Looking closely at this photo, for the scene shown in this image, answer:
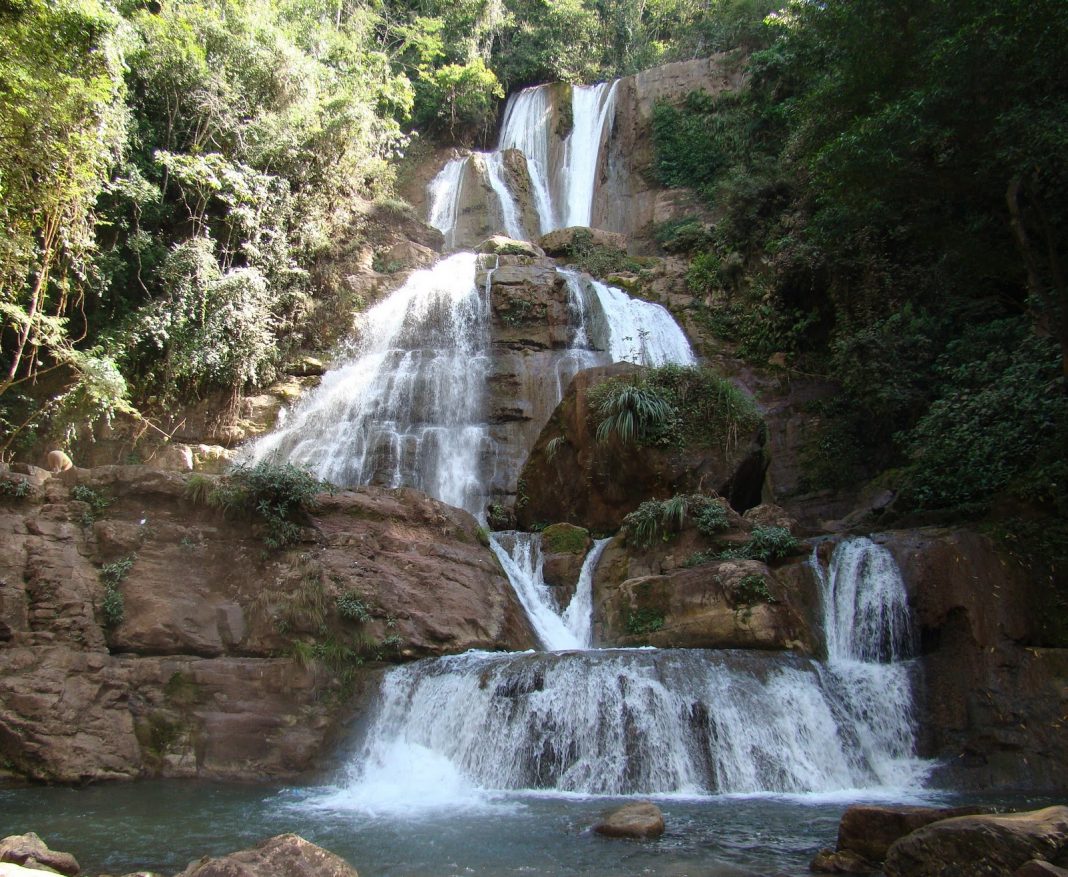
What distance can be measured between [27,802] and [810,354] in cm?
1846

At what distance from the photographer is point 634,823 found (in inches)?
251

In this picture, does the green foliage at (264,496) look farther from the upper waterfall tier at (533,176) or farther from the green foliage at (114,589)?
the upper waterfall tier at (533,176)

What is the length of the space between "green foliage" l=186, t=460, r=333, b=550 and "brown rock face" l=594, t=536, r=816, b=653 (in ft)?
16.3

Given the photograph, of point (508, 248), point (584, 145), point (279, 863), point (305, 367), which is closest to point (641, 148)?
point (584, 145)

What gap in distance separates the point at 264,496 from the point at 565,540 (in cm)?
511

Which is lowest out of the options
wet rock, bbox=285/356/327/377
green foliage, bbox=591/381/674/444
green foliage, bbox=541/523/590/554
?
green foliage, bbox=541/523/590/554

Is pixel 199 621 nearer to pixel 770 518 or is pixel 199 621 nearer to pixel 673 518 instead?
pixel 673 518

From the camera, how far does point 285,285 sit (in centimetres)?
2195

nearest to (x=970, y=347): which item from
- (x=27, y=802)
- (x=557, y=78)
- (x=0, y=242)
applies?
(x=27, y=802)

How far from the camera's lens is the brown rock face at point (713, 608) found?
991cm

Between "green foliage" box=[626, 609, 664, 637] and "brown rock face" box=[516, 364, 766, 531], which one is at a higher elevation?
"brown rock face" box=[516, 364, 766, 531]

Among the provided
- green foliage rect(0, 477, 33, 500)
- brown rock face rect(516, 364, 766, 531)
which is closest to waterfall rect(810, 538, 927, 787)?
brown rock face rect(516, 364, 766, 531)

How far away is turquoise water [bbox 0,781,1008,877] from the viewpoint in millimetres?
5676

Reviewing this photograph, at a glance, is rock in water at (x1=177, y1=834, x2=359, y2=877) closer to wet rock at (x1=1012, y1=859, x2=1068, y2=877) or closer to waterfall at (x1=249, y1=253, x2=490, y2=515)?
wet rock at (x1=1012, y1=859, x2=1068, y2=877)
